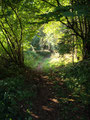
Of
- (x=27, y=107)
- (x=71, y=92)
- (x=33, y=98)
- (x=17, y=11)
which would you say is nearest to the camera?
(x=27, y=107)

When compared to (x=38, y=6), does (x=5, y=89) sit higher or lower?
lower

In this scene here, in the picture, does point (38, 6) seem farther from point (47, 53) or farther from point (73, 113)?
point (47, 53)

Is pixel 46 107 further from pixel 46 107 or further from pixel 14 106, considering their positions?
pixel 14 106

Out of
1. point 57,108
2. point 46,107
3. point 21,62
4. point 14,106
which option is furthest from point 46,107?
point 21,62

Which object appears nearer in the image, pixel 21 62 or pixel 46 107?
pixel 46 107

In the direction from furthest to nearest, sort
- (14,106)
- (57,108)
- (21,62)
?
(21,62) → (57,108) → (14,106)

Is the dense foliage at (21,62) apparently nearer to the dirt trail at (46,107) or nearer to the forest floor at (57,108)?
the forest floor at (57,108)

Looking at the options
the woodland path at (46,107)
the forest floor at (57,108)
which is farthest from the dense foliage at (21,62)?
the woodland path at (46,107)

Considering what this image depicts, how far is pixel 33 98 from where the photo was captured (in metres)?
3.96

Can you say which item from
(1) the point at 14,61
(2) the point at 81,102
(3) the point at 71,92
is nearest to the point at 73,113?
(2) the point at 81,102

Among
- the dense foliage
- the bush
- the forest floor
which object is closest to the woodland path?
the forest floor

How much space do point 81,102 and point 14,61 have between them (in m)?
5.78

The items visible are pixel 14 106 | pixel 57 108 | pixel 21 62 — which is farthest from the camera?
pixel 21 62

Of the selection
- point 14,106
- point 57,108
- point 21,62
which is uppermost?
point 21,62
